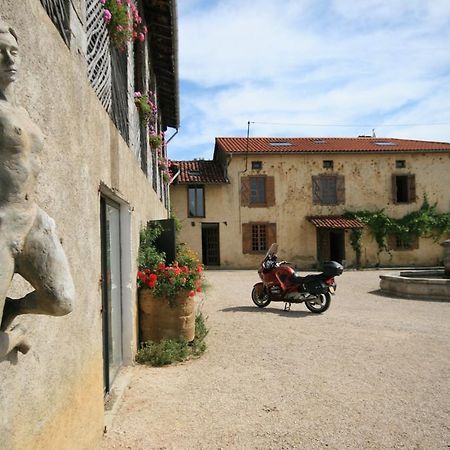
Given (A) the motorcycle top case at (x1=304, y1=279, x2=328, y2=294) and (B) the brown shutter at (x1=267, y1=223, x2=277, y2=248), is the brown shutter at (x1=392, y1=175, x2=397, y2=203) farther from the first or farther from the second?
(A) the motorcycle top case at (x1=304, y1=279, x2=328, y2=294)

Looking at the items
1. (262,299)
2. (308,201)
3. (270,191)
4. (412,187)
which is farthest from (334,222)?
(262,299)

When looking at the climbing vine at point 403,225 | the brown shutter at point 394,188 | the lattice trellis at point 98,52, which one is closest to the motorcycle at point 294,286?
the lattice trellis at point 98,52

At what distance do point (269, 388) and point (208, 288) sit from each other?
27.9ft

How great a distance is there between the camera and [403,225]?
2181cm

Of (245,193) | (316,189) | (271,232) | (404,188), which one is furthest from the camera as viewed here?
(404,188)

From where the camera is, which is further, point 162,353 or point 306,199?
point 306,199

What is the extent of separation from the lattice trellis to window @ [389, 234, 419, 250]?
20.2 meters

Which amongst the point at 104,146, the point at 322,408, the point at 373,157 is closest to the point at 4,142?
the point at 104,146

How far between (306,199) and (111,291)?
59.7 feet

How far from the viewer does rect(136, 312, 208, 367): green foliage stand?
16.6 ft

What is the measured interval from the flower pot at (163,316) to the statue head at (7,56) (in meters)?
4.22

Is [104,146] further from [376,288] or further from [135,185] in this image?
[376,288]

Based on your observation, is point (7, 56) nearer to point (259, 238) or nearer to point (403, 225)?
point (259, 238)

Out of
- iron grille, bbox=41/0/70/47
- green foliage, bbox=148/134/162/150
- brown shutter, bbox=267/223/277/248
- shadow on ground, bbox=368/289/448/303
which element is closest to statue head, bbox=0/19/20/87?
iron grille, bbox=41/0/70/47
